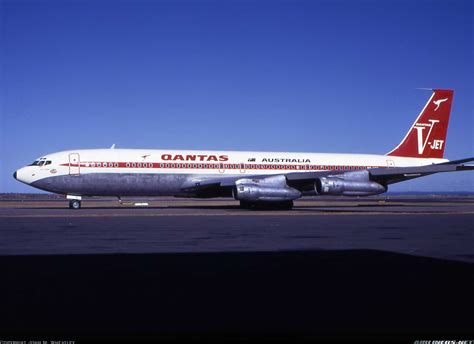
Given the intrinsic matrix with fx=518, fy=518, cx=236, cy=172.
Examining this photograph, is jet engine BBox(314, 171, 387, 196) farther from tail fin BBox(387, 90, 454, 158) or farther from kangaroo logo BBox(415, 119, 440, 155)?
kangaroo logo BBox(415, 119, 440, 155)

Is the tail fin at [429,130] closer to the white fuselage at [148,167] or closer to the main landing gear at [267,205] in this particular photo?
the white fuselage at [148,167]

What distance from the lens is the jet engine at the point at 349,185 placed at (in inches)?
1375

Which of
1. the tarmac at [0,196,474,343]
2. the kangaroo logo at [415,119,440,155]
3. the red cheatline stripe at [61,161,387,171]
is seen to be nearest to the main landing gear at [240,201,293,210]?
the red cheatline stripe at [61,161,387,171]

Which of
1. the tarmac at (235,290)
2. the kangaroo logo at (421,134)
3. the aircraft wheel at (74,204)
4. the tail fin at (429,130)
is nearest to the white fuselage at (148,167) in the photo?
the aircraft wheel at (74,204)

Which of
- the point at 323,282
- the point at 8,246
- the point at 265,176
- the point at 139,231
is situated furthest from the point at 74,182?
the point at 323,282

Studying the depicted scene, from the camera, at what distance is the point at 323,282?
7809mm

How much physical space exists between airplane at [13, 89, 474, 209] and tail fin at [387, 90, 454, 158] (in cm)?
483

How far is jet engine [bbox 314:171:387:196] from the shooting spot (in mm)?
34938

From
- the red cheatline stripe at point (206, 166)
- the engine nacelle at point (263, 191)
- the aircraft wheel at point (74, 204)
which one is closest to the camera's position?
the engine nacelle at point (263, 191)

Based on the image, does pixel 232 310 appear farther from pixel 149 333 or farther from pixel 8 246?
pixel 8 246

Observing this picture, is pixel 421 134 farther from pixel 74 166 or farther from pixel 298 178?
pixel 74 166

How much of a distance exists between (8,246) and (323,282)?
8059 millimetres

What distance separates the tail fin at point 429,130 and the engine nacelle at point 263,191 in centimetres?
1370

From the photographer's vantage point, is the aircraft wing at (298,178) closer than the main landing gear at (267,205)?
Yes
